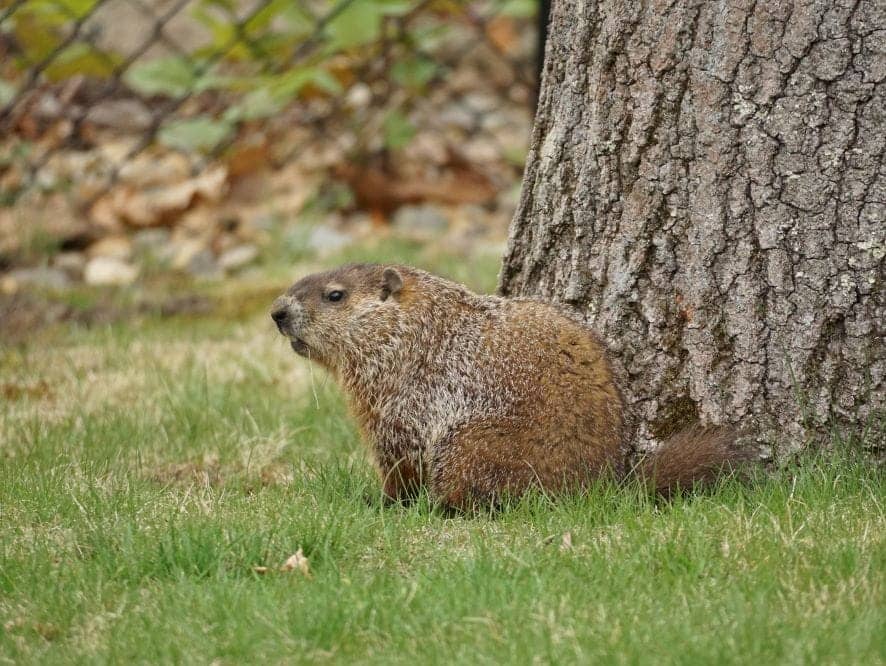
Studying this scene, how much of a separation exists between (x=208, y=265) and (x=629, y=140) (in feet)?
14.8

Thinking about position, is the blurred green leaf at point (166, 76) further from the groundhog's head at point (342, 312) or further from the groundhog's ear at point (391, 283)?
the groundhog's ear at point (391, 283)

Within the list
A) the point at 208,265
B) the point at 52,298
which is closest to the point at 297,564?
the point at 52,298

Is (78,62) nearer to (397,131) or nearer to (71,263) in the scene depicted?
(71,263)

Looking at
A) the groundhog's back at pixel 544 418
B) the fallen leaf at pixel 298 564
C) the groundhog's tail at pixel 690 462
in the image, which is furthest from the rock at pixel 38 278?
the groundhog's tail at pixel 690 462

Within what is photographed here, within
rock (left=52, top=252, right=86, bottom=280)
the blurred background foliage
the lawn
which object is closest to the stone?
the blurred background foliage

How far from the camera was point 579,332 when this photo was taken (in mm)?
3959

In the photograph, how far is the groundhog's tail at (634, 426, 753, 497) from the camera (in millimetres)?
3637

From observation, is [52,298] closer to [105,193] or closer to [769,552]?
[105,193]

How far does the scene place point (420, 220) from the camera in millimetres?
8711

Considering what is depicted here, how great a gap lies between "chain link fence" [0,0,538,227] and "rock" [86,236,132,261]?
19 cm

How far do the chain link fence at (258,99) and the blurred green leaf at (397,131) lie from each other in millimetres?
12

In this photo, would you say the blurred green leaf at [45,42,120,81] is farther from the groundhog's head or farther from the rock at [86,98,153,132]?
the groundhog's head

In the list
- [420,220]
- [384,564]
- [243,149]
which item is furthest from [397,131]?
[384,564]

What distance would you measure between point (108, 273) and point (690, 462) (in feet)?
16.2
